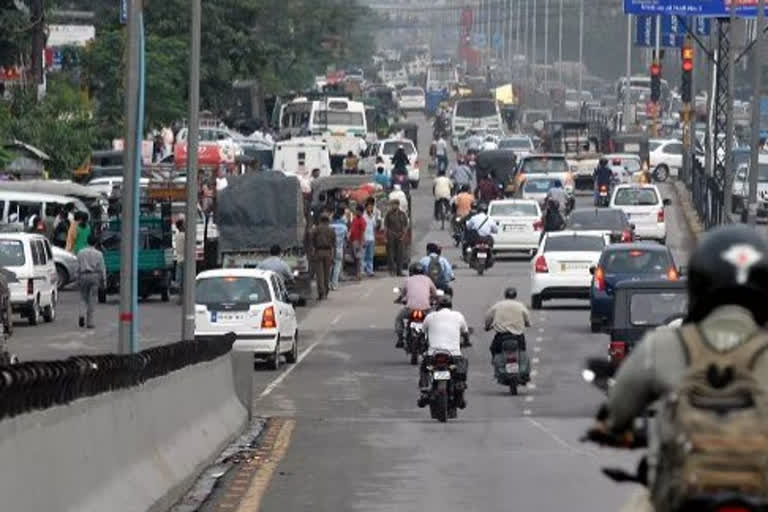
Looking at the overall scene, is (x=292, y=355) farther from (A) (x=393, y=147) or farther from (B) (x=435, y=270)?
(A) (x=393, y=147)

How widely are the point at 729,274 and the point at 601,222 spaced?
153 ft

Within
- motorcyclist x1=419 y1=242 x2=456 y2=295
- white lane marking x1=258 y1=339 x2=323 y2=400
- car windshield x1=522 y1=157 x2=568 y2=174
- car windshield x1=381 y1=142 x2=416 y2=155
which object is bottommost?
white lane marking x1=258 y1=339 x2=323 y2=400

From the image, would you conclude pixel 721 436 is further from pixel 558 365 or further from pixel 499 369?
pixel 558 365

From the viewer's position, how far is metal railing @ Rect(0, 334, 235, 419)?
11297 mm

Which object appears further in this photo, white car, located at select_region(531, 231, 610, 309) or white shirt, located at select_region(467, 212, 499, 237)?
white shirt, located at select_region(467, 212, 499, 237)

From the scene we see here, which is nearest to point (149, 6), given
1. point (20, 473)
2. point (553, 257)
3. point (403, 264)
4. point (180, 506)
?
point (403, 264)

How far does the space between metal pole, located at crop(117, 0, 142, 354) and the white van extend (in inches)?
618

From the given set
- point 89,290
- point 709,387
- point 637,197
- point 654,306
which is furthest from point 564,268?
point 709,387

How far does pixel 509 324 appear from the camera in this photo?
1259 inches

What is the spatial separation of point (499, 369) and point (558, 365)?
4.52 m

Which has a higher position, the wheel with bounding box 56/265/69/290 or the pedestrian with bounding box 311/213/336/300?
the pedestrian with bounding box 311/213/336/300

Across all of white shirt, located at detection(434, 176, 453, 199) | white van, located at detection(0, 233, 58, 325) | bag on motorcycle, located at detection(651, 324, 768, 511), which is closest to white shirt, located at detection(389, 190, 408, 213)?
white shirt, located at detection(434, 176, 453, 199)

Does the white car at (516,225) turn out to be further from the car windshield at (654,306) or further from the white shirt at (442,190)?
the car windshield at (654,306)

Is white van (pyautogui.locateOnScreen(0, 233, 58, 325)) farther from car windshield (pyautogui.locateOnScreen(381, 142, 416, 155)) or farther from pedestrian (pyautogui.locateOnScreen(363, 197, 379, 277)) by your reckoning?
car windshield (pyautogui.locateOnScreen(381, 142, 416, 155))
